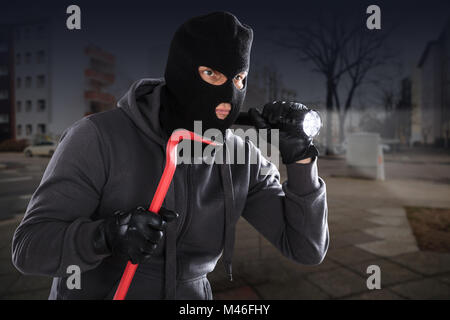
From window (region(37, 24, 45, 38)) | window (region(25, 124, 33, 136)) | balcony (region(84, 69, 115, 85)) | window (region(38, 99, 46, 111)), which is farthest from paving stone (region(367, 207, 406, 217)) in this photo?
window (region(37, 24, 45, 38))

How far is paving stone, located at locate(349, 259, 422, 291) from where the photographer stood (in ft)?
10.2

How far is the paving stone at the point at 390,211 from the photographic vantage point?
5684 millimetres

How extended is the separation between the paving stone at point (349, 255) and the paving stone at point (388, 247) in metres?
0.13

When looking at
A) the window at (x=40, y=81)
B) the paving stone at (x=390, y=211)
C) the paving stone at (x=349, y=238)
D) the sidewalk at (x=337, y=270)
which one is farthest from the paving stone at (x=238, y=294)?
the window at (x=40, y=81)

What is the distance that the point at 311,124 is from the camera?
1495 mm

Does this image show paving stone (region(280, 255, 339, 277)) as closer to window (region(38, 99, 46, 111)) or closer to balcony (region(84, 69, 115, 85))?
balcony (region(84, 69, 115, 85))

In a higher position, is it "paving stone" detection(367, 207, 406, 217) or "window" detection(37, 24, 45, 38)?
"window" detection(37, 24, 45, 38)

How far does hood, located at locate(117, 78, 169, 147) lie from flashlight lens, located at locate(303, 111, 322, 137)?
1.97 feet

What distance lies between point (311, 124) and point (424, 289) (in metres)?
2.32

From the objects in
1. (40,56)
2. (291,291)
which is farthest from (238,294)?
(40,56)

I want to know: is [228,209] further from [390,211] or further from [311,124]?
[390,211]

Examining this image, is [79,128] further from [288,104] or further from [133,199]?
[288,104]
